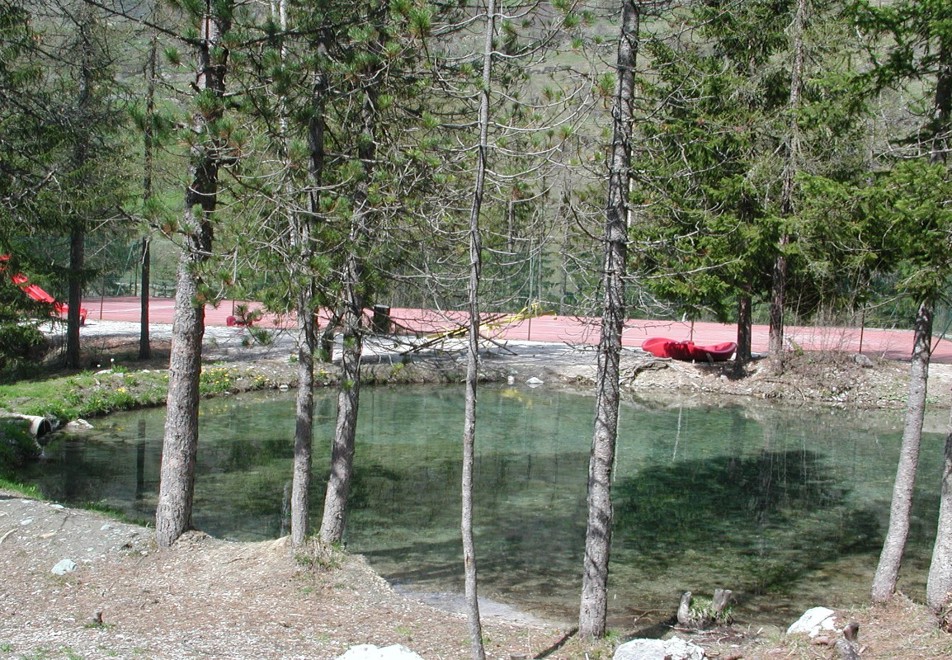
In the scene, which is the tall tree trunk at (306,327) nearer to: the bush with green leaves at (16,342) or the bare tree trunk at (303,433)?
the bare tree trunk at (303,433)

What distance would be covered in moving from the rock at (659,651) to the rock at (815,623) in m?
1.45

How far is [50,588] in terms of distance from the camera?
842cm

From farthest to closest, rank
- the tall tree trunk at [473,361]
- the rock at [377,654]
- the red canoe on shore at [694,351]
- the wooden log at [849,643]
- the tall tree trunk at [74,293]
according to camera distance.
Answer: the red canoe on shore at [694,351], the tall tree trunk at [74,293], the wooden log at [849,643], the tall tree trunk at [473,361], the rock at [377,654]

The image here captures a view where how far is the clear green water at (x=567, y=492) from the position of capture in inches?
429

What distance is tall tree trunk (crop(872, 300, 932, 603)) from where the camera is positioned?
9055mm

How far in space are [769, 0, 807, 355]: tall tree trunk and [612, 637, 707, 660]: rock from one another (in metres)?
16.2

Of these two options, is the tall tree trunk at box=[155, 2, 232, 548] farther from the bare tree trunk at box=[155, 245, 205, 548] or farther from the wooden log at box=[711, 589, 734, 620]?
the wooden log at box=[711, 589, 734, 620]

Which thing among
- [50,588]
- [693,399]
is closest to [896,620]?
[50,588]

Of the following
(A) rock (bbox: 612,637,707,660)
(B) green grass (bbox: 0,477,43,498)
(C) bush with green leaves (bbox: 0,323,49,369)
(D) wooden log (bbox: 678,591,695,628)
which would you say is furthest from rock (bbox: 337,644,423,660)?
(C) bush with green leaves (bbox: 0,323,49,369)

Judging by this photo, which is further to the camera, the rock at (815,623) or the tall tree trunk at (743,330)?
the tall tree trunk at (743,330)

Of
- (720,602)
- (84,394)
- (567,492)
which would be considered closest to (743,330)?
(567,492)

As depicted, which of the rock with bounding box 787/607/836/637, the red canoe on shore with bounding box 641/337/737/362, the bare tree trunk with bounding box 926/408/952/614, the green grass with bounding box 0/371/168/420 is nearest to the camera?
the rock with bounding box 787/607/836/637

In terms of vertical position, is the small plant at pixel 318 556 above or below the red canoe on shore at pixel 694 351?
below

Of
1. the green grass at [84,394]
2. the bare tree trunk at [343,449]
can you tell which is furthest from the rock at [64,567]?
the green grass at [84,394]
